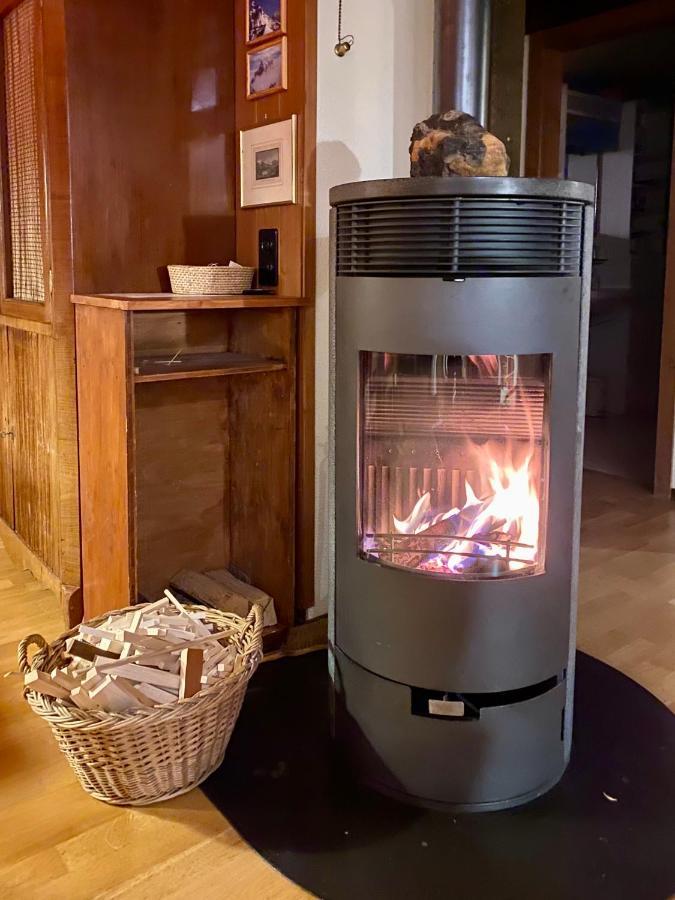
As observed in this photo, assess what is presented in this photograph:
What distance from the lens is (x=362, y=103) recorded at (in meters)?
2.15

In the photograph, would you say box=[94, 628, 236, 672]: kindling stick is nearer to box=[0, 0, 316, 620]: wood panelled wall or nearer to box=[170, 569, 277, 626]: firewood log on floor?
box=[170, 569, 277, 626]: firewood log on floor

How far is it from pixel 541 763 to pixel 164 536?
113cm

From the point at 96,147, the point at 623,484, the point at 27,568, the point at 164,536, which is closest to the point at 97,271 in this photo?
the point at 96,147

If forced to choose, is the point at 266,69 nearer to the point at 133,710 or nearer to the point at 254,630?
the point at 254,630

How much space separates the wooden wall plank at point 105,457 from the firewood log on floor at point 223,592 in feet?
0.70

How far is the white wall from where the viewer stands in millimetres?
2094

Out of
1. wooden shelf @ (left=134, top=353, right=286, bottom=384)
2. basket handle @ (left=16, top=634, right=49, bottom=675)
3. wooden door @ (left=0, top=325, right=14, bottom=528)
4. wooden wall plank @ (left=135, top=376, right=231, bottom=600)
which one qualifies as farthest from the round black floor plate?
wooden door @ (left=0, top=325, right=14, bottom=528)

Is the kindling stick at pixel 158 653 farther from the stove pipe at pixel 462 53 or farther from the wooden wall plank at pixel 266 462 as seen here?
the stove pipe at pixel 462 53

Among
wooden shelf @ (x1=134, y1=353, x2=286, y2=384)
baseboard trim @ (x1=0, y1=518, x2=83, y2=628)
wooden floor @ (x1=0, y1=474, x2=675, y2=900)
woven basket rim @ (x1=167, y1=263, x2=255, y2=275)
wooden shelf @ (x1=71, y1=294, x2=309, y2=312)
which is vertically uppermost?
woven basket rim @ (x1=167, y1=263, x2=255, y2=275)

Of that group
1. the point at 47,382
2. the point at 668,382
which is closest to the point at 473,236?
the point at 47,382

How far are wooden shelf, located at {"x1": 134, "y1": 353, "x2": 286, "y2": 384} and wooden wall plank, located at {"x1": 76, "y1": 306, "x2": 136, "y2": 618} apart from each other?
7 cm

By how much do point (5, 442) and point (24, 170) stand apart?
0.94 metres

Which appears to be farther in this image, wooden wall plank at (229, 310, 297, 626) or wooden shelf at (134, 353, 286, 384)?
wooden wall plank at (229, 310, 297, 626)

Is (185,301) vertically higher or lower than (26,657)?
higher
